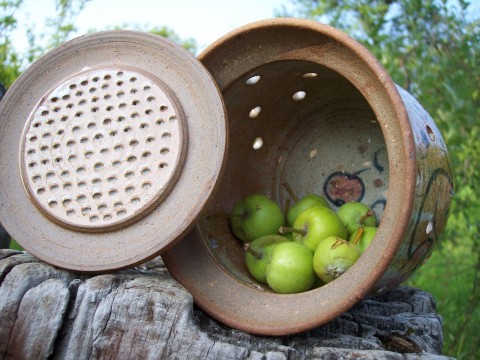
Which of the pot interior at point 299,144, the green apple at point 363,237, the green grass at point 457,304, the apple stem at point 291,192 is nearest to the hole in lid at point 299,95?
the pot interior at point 299,144

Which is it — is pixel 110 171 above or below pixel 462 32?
below

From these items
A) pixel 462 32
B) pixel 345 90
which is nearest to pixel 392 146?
pixel 345 90

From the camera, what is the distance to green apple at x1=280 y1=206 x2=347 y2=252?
1559mm

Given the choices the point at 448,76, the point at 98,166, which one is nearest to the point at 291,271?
the point at 98,166

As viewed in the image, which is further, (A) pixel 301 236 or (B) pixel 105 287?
(A) pixel 301 236

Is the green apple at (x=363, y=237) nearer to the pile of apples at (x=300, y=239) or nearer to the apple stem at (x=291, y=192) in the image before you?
the pile of apples at (x=300, y=239)

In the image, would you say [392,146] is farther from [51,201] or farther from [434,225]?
[51,201]

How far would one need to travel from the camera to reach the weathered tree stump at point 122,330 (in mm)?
1304

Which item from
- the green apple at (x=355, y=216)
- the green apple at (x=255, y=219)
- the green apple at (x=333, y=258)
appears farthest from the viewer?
the green apple at (x=255, y=219)

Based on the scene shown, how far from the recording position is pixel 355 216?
1.66m

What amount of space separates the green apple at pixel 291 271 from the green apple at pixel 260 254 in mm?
89

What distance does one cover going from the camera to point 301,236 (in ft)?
5.27

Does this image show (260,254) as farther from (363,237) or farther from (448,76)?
(448,76)

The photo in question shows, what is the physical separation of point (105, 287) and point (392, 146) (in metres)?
0.70
